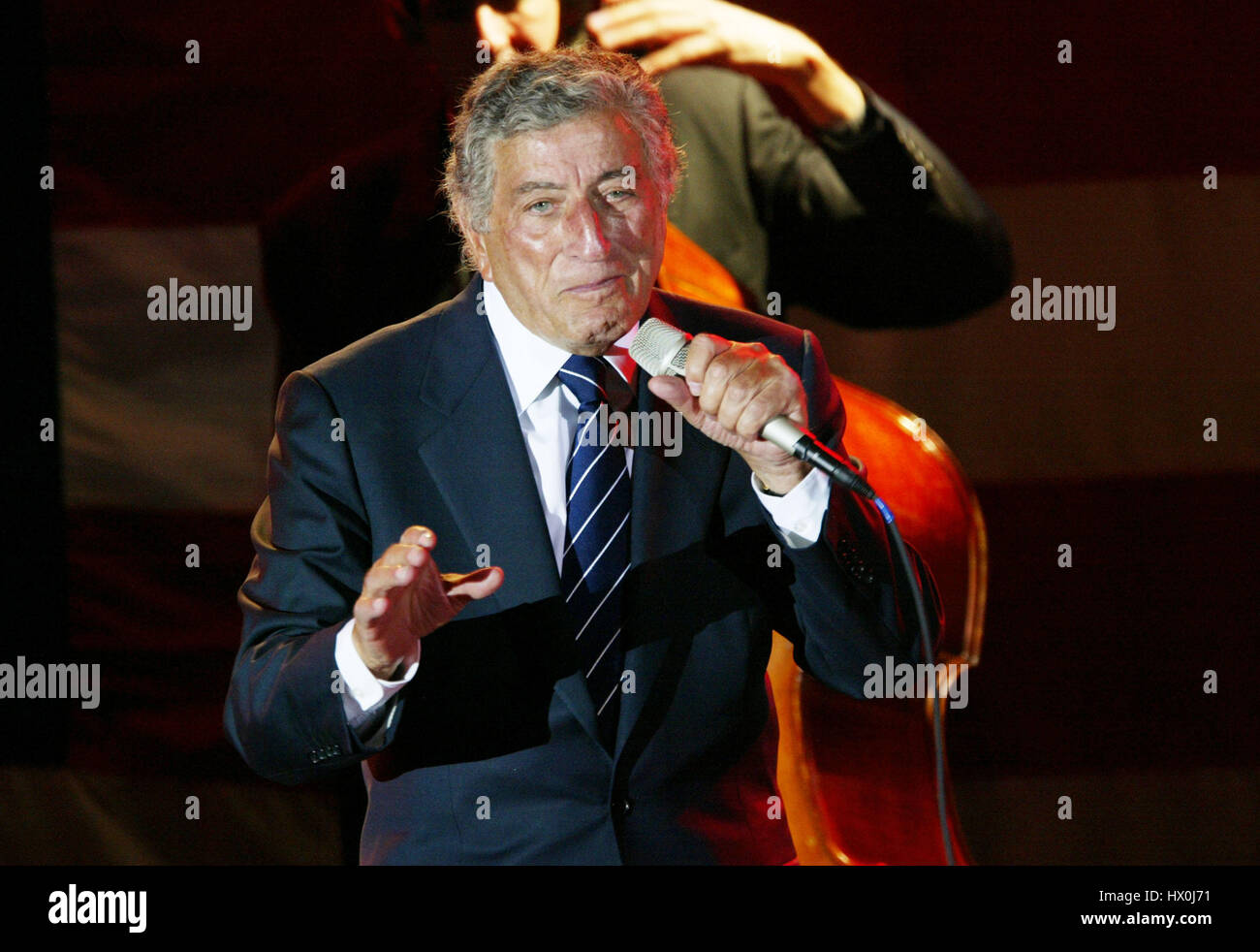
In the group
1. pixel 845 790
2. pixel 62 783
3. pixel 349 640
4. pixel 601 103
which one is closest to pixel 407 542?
pixel 349 640

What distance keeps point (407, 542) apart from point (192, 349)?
1.51 metres

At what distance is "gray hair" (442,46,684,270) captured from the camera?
159 cm

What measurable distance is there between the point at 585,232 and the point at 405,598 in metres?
0.54

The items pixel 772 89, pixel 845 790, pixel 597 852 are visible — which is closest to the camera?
pixel 597 852

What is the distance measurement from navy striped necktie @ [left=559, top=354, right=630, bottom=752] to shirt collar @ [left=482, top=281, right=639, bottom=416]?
23 millimetres

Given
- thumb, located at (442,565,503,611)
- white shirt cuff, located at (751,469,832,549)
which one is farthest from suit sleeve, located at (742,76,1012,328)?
thumb, located at (442,565,503,611)

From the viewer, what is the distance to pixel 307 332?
2.55 meters

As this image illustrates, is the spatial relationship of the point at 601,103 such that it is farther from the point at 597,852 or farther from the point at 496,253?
the point at 597,852

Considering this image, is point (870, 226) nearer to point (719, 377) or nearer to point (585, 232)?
point (585, 232)

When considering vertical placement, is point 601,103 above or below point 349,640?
above

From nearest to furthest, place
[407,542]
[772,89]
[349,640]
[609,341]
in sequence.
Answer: [407,542] → [349,640] → [609,341] → [772,89]

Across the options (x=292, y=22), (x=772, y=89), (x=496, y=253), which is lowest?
(x=496, y=253)

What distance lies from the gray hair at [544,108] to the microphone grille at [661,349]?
36 cm

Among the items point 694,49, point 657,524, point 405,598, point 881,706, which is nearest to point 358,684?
point 405,598
